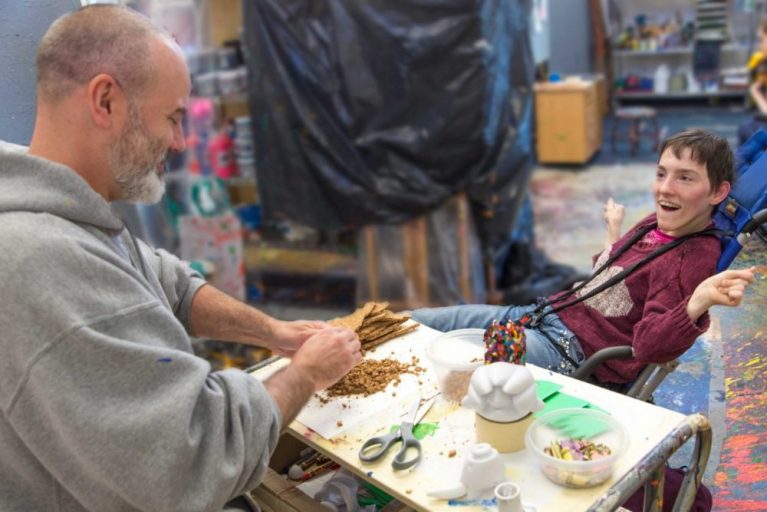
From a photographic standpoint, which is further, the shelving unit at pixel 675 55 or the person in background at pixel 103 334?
the shelving unit at pixel 675 55

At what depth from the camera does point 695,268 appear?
7.08ft

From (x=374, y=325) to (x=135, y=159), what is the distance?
0.81m

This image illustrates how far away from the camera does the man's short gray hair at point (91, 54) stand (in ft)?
4.66

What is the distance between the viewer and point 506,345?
1701mm

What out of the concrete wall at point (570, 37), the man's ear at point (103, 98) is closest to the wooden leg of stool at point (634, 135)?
the concrete wall at point (570, 37)

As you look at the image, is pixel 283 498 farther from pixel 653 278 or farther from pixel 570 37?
pixel 570 37

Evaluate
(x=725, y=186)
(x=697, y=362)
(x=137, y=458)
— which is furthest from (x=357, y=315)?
(x=697, y=362)

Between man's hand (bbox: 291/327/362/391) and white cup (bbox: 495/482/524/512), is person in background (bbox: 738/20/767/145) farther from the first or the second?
white cup (bbox: 495/482/524/512)

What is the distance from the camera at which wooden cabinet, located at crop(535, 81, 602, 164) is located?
8.88 metres

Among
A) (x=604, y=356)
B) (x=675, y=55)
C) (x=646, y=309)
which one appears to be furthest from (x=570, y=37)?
(x=604, y=356)

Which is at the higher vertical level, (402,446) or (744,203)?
(744,203)

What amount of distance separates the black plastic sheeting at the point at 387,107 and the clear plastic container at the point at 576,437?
3518mm

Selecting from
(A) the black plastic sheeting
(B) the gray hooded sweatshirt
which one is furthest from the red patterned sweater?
(A) the black plastic sheeting

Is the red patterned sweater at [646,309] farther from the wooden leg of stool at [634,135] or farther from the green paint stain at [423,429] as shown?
the wooden leg of stool at [634,135]
